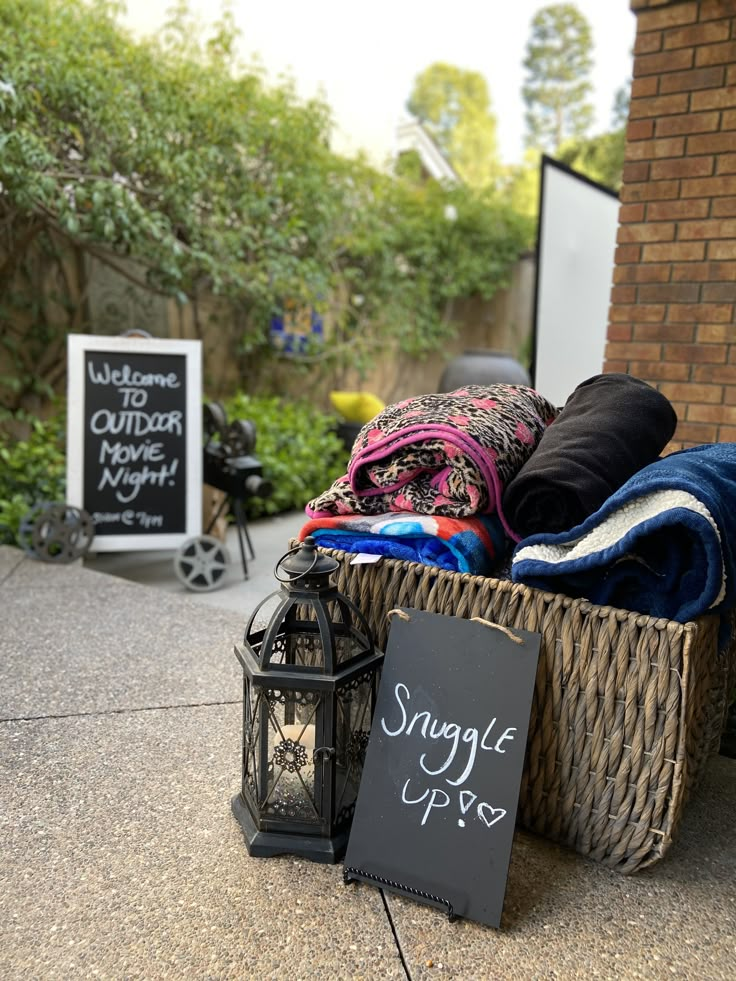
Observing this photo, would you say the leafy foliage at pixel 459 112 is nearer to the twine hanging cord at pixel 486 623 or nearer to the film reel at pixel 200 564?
the film reel at pixel 200 564

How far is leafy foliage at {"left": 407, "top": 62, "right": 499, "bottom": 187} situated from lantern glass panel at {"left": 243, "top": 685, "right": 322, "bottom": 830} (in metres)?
26.0

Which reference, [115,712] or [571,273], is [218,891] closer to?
[115,712]

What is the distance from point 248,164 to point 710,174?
3084 millimetres

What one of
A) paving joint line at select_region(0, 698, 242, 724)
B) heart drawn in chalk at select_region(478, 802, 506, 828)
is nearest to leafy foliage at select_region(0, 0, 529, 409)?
paving joint line at select_region(0, 698, 242, 724)

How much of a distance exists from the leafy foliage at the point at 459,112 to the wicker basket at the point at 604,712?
25.9 meters

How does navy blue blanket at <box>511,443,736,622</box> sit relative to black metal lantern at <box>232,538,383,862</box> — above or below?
above

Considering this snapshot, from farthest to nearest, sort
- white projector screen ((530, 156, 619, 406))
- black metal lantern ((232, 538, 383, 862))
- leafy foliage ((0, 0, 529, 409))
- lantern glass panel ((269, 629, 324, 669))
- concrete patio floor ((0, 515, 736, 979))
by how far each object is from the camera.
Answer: white projector screen ((530, 156, 619, 406))
leafy foliage ((0, 0, 529, 409))
lantern glass panel ((269, 629, 324, 669))
black metal lantern ((232, 538, 383, 862))
concrete patio floor ((0, 515, 736, 979))

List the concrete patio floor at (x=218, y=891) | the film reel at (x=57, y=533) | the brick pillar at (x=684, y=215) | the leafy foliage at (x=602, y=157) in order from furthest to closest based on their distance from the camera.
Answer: the leafy foliage at (x=602, y=157) < the film reel at (x=57, y=533) < the brick pillar at (x=684, y=215) < the concrete patio floor at (x=218, y=891)

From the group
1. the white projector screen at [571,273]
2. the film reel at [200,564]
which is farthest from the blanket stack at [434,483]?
the white projector screen at [571,273]

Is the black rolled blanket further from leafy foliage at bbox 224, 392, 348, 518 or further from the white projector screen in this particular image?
leafy foliage at bbox 224, 392, 348, 518

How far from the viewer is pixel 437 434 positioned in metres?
1.19

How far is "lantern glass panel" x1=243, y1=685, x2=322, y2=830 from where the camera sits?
1.03 m

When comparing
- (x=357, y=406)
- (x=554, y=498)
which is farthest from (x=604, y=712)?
(x=357, y=406)

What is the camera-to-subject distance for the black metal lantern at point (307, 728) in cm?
101
